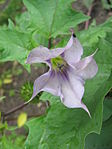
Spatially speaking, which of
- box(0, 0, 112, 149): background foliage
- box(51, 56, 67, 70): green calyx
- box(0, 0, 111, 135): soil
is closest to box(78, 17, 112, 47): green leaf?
box(0, 0, 112, 149): background foliage

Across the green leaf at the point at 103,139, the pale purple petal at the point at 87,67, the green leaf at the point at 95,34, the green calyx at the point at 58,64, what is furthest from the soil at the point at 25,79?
the pale purple petal at the point at 87,67

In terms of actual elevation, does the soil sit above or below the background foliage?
below

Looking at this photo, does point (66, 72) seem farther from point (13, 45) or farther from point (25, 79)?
point (25, 79)

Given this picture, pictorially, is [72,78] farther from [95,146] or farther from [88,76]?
[95,146]

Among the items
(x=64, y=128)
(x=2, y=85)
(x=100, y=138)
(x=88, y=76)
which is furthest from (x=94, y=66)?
(x=2, y=85)

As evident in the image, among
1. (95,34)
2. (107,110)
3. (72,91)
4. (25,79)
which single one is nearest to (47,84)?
(72,91)

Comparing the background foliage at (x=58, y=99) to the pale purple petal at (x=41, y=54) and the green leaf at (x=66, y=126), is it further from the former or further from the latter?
the pale purple petal at (x=41, y=54)

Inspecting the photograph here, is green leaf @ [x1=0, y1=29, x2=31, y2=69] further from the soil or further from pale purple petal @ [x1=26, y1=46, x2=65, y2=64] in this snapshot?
the soil
